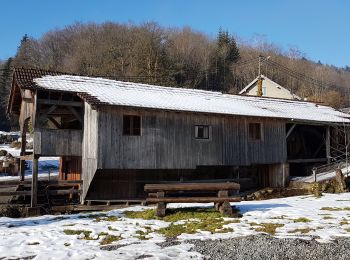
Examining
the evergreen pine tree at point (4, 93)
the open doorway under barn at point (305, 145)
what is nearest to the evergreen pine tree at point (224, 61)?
the evergreen pine tree at point (4, 93)

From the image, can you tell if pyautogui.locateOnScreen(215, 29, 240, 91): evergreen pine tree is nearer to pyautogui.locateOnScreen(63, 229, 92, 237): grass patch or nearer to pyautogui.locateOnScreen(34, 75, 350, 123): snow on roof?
pyautogui.locateOnScreen(34, 75, 350, 123): snow on roof

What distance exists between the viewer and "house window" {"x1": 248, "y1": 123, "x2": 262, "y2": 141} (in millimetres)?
23541

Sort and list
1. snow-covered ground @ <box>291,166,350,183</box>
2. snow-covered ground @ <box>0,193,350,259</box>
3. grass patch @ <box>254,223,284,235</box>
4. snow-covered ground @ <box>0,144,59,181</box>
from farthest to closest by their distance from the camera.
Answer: snow-covered ground @ <box>0,144,59,181</box> < snow-covered ground @ <box>291,166,350,183</box> < grass patch @ <box>254,223,284,235</box> < snow-covered ground @ <box>0,193,350,259</box>

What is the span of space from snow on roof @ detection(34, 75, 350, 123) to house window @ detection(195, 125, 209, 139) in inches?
38.9

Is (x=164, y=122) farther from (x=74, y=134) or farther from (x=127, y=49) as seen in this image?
(x=127, y=49)

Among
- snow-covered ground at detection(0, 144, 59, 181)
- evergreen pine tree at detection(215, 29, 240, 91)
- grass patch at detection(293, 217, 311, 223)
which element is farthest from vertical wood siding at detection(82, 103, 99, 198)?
evergreen pine tree at detection(215, 29, 240, 91)

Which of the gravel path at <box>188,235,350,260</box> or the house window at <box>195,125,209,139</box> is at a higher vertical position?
the house window at <box>195,125,209,139</box>

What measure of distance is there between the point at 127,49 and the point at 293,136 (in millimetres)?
36464

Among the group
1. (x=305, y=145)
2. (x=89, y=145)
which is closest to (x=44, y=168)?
(x=89, y=145)

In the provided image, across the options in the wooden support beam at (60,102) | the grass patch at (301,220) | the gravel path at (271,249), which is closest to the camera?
the gravel path at (271,249)

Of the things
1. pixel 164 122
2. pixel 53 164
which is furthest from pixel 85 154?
pixel 53 164

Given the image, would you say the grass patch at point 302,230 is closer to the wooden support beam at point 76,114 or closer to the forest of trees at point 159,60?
the wooden support beam at point 76,114

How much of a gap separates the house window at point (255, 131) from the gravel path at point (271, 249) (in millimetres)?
14399

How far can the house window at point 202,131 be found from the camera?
21562 millimetres
